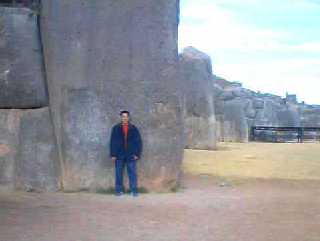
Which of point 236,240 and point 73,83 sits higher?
point 73,83

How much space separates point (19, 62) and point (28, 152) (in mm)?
1354

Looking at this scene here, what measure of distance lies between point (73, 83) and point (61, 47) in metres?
0.58

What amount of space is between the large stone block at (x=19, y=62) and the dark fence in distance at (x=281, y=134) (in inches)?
701

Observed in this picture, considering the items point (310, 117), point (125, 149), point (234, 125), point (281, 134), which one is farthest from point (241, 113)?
point (125, 149)

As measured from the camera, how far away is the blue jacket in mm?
9500

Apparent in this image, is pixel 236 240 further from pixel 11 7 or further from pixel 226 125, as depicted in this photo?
pixel 226 125

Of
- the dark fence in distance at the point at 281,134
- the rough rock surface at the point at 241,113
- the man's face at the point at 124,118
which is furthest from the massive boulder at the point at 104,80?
the dark fence in distance at the point at 281,134

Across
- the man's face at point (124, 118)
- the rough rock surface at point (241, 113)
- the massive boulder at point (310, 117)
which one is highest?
the man's face at point (124, 118)

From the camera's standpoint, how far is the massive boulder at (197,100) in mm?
17797

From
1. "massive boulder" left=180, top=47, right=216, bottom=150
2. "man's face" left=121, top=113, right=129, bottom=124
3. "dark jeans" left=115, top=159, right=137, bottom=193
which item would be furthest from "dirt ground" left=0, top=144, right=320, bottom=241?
"massive boulder" left=180, top=47, right=216, bottom=150

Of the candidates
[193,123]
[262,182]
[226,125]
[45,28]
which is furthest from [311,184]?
[226,125]

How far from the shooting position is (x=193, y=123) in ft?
59.0

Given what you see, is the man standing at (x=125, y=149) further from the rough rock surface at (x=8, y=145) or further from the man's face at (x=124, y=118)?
the rough rock surface at (x=8, y=145)

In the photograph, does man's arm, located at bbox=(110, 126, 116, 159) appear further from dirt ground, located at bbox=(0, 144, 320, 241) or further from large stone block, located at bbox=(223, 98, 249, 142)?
large stone block, located at bbox=(223, 98, 249, 142)
